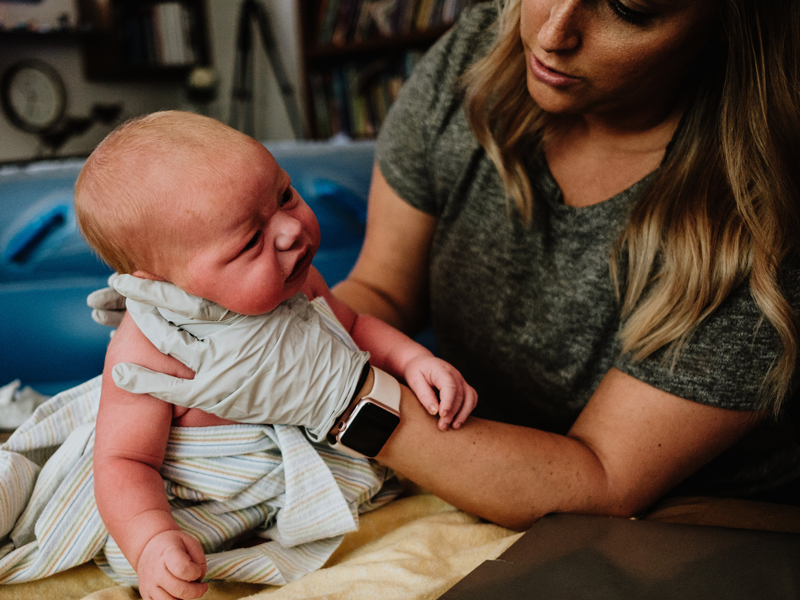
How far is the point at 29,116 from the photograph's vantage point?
2.86 metres

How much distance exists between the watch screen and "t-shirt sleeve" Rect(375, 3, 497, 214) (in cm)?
51

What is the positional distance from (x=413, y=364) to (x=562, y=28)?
1.47ft

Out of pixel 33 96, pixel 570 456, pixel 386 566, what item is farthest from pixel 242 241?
pixel 33 96

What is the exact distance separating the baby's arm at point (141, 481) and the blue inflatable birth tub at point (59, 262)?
594mm

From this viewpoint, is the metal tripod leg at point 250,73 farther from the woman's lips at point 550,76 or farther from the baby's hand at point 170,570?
the baby's hand at point 170,570

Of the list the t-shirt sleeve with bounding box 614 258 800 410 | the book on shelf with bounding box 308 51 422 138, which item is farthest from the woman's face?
the book on shelf with bounding box 308 51 422 138

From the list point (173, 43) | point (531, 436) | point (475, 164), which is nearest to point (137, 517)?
point (531, 436)

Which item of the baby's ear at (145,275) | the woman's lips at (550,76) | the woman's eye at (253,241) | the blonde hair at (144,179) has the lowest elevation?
the baby's ear at (145,275)

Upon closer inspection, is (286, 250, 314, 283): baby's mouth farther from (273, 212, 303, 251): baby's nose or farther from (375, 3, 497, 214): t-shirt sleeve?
(375, 3, 497, 214): t-shirt sleeve

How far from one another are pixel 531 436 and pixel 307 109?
2835 mm

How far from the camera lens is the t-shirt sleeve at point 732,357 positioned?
0.73m

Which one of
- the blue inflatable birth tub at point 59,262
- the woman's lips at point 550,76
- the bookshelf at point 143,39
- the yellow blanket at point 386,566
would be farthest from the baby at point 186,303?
the bookshelf at point 143,39

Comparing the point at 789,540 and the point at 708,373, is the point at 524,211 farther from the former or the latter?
the point at 789,540

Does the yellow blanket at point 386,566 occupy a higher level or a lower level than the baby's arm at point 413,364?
lower
